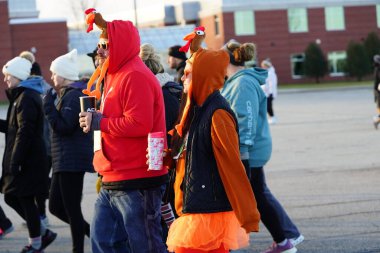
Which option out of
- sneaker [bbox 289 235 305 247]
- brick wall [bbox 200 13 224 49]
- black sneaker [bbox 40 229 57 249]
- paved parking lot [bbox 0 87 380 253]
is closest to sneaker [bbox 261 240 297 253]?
sneaker [bbox 289 235 305 247]

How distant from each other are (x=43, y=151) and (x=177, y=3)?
2799 inches

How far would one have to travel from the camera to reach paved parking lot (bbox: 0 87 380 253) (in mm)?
8156

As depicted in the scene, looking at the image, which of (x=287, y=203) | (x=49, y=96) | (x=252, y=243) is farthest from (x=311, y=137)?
(x=49, y=96)

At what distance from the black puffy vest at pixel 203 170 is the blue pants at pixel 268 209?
2288 mm

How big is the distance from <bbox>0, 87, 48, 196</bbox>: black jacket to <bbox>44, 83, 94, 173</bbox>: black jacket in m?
0.48

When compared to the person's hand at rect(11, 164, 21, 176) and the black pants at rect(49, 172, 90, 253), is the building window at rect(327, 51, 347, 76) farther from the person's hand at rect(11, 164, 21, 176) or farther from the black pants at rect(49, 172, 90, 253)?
the black pants at rect(49, 172, 90, 253)

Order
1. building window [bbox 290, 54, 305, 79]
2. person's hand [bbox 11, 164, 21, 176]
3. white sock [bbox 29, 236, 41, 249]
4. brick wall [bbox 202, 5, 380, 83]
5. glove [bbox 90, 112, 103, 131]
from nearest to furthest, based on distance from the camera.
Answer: glove [bbox 90, 112, 103, 131] → person's hand [bbox 11, 164, 21, 176] → white sock [bbox 29, 236, 41, 249] → brick wall [bbox 202, 5, 380, 83] → building window [bbox 290, 54, 305, 79]

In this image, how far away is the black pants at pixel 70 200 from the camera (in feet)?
23.7

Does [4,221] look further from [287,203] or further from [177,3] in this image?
[177,3]

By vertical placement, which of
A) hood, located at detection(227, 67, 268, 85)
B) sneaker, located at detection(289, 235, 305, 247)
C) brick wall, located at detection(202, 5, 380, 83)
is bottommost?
sneaker, located at detection(289, 235, 305, 247)

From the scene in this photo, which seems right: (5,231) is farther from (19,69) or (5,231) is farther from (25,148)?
(19,69)

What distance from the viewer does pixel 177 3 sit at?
256 ft

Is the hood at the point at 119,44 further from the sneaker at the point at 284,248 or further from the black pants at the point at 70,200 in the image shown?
the sneaker at the point at 284,248

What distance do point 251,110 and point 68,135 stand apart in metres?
1.63
